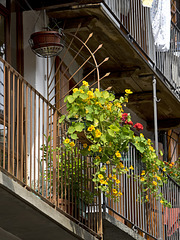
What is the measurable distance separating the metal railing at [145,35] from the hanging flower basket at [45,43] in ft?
2.73

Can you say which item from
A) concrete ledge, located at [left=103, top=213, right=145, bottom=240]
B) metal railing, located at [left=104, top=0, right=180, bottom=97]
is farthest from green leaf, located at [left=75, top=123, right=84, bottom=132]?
metal railing, located at [left=104, top=0, right=180, bottom=97]

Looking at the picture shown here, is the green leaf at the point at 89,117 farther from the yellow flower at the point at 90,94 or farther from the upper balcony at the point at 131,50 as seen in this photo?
the upper balcony at the point at 131,50

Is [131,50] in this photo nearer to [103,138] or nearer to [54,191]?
[103,138]

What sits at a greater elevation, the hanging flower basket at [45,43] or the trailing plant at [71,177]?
the hanging flower basket at [45,43]

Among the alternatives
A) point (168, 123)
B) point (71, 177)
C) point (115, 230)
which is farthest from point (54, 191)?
point (168, 123)

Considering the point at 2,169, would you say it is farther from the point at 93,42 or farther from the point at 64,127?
the point at 93,42

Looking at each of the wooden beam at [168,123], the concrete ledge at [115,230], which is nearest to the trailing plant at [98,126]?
the concrete ledge at [115,230]

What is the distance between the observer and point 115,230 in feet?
30.7

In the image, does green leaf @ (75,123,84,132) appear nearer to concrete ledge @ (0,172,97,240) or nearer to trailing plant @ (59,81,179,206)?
trailing plant @ (59,81,179,206)

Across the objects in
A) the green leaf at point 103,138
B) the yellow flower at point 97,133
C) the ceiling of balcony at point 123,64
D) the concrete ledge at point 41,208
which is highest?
the ceiling of balcony at point 123,64

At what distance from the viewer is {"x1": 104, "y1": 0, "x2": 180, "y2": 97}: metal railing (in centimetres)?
1014

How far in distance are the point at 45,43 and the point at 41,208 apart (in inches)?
113

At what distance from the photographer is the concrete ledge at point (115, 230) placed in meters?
9.05

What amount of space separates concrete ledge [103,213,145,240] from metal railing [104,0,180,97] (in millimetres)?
2805
